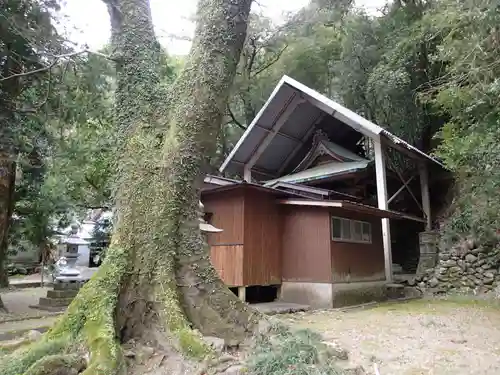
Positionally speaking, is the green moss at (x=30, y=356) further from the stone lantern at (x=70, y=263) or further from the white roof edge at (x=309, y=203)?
the stone lantern at (x=70, y=263)

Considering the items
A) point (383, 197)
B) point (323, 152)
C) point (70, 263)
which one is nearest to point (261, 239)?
point (383, 197)

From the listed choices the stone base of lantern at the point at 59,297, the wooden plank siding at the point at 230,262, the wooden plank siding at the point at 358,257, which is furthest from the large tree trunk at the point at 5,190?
the wooden plank siding at the point at 358,257

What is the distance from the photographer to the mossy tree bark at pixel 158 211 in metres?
3.88

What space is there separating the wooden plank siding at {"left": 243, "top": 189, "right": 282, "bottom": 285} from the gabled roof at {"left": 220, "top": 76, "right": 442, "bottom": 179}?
146 inches

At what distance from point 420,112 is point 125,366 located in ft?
42.0

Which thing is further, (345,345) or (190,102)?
(345,345)

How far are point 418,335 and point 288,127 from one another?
8568mm

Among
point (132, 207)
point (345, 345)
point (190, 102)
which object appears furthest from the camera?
point (345, 345)

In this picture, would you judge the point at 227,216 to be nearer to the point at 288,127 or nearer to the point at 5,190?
the point at 5,190

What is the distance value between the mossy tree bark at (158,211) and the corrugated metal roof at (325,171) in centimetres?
735

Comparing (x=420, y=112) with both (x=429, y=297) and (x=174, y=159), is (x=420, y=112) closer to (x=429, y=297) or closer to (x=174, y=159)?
(x=429, y=297)

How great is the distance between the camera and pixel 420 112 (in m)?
13.8

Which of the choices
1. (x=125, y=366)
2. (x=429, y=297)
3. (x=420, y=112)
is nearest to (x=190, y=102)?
(x=125, y=366)

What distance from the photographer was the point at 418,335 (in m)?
6.27
